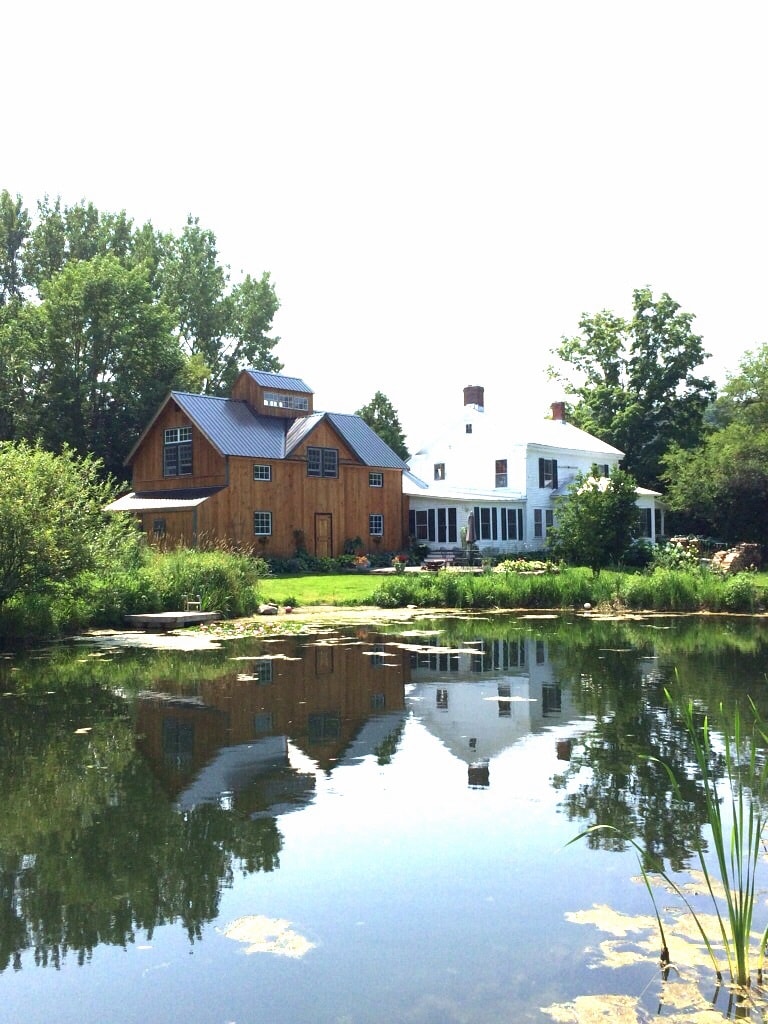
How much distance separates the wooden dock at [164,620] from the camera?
73.7 ft

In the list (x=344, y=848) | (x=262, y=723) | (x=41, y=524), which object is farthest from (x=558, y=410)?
(x=344, y=848)

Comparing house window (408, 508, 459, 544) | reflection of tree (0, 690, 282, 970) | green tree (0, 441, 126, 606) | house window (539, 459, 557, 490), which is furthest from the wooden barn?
reflection of tree (0, 690, 282, 970)

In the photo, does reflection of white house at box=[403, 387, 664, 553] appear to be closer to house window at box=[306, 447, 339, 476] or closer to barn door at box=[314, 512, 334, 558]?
house window at box=[306, 447, 339, 476]

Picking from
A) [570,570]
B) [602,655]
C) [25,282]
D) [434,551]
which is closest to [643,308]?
[434,551]

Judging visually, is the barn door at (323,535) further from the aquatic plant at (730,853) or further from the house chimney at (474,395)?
the aquatic plant at (730,853)

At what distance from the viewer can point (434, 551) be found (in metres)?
44.2

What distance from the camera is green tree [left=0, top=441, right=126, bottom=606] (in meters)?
19.8

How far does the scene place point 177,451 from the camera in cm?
4200

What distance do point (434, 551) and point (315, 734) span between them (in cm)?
3300

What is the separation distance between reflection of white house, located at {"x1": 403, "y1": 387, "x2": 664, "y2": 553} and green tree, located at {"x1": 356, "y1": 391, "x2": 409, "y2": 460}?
4469 mm

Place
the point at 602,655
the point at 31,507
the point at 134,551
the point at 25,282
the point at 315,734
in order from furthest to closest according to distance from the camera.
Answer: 1. the point at 25,282
2. the point at 134,551
3. the point at 31,507
4. the point at 602,655
5. the point at 315,734

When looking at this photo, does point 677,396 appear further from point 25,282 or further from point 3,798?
point 3,798

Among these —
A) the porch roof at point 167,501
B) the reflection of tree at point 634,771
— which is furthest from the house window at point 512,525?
the reflection of tree at point 634,771

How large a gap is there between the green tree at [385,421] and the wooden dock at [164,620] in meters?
33.6
